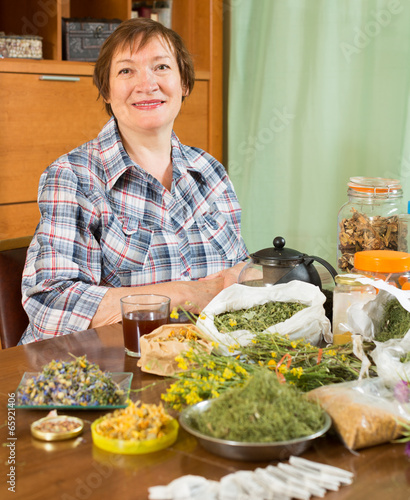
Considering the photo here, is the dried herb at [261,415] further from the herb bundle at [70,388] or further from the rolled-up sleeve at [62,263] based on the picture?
the rolled-up sleeve at [62,263]

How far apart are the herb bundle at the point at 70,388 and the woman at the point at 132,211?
1.89 feet

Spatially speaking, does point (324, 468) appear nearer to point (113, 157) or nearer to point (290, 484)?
point (290, 484)

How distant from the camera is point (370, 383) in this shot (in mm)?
949

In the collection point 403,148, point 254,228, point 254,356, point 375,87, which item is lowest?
point 254,228

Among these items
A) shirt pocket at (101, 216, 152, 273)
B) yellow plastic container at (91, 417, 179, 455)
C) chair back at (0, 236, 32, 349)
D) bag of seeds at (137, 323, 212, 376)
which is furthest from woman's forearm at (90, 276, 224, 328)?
yellow plastic container at (91, 417, 179, 455)

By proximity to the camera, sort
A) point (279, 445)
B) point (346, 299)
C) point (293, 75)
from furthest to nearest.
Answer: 1. point (293, 75)
2. point (346, 299)
3. point (279, 445)

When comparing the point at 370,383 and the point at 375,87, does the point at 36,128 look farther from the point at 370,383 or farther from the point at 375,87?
the point at 370,383

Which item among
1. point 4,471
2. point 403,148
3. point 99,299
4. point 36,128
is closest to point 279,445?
point 4,471

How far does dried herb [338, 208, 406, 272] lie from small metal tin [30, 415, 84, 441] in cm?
92

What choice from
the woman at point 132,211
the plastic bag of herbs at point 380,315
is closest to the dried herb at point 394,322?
the plastic bag of herbs at point 380,315

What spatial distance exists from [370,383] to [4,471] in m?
0.49

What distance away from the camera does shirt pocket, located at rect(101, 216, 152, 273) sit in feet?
5.93

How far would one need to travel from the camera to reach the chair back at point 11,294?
170 centimetres

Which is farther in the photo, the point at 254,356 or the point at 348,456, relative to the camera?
the point at 254,356
